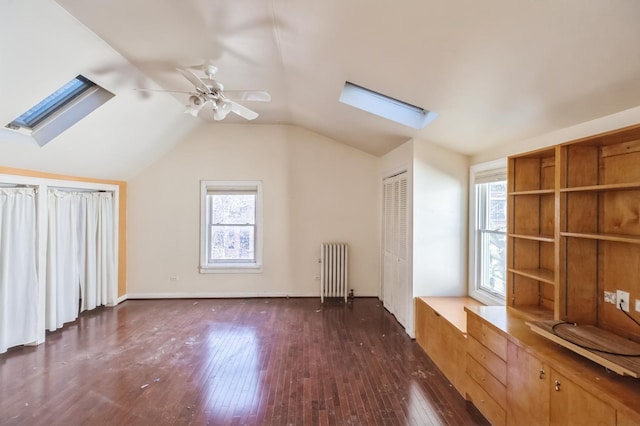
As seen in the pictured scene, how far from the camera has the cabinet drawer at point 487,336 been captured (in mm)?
2107

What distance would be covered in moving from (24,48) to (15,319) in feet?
9.48

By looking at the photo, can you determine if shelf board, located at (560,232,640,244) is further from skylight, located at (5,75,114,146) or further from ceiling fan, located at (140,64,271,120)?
skylight, located at (5,75,114,146)

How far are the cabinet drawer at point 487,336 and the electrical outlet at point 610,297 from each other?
2.17 feet

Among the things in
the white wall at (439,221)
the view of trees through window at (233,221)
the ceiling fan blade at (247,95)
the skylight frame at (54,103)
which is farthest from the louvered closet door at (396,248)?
the skylight frame at (54,103)

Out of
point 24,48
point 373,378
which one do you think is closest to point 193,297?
point 373,378

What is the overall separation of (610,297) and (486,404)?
1095 mm

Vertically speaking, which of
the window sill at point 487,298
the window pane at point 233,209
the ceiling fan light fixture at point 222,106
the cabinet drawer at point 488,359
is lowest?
the cabinet drawer at point 488,359

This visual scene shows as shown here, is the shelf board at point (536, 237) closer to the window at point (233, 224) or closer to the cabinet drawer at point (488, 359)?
the cabinet drawer at point (488, 359)

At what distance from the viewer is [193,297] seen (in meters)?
5.44

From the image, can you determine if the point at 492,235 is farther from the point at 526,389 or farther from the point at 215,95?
the point at 215,95

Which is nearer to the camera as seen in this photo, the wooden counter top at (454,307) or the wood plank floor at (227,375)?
the wood plank floor at (227,375)

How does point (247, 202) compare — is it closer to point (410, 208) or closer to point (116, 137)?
point (116, 137)

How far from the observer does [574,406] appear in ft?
5.03

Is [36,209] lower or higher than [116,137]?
lower
